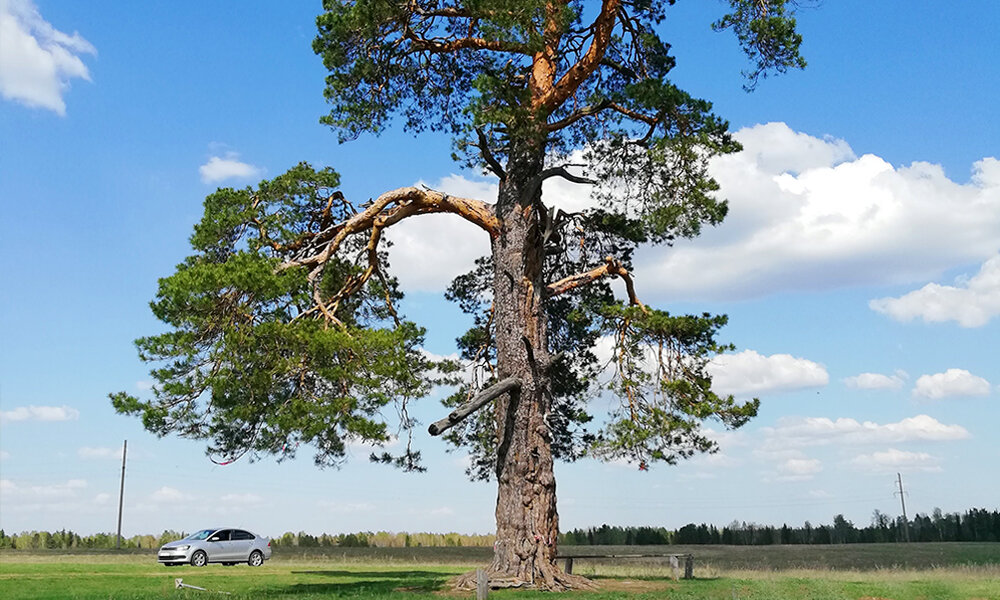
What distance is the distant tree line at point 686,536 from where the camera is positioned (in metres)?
49.2

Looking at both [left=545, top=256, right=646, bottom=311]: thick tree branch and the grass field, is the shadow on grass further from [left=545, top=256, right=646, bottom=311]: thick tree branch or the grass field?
[left=545, top=256, right=646, bottom=311]: thick tree branch

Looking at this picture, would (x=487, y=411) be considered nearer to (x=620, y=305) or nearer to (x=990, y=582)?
(x=620, y=305)

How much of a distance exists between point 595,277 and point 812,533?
36054 millimetres

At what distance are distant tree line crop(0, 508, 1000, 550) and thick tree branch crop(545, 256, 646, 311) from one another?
3030 cm

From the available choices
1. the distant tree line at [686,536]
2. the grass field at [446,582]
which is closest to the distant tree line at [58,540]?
the distant tree line at [686,536]

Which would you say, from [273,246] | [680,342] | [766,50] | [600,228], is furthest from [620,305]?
[273,246]

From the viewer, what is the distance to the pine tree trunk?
744 inches

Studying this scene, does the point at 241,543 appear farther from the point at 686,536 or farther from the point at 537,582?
the point at 686,536

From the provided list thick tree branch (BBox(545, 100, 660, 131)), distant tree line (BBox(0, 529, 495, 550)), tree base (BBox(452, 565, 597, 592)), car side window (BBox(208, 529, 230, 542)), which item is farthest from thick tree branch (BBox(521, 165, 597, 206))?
distant tree line (BBox(0, 529, 495, 550))

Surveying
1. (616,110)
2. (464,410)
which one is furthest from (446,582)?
(616,110)

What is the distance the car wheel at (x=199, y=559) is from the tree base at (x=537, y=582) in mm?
14801

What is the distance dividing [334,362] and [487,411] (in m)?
8.16

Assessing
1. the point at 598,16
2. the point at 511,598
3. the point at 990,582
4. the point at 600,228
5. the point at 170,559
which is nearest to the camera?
the point at 511,598

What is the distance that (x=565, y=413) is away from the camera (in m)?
25.2
